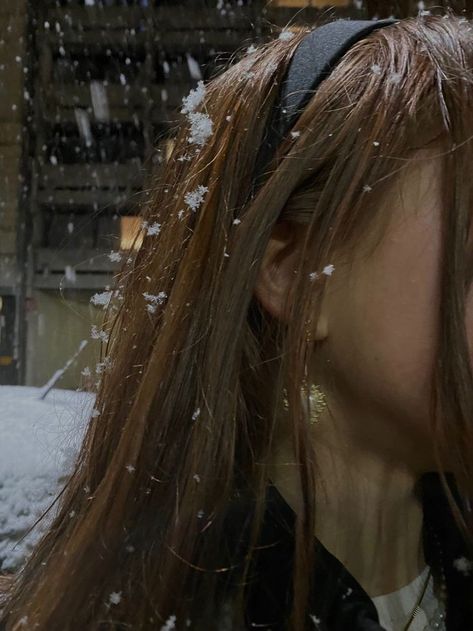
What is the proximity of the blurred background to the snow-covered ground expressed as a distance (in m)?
2.88

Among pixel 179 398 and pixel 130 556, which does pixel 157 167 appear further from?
pixel 130 556

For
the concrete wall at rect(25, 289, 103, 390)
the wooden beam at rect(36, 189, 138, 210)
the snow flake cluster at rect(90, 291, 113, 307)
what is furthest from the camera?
the concrete wall at rect(25, 289, 103, 390)

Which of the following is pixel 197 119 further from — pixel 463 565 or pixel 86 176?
pixel 86 176

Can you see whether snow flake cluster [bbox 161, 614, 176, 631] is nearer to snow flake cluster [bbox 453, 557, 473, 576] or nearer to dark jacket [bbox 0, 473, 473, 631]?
dark jacket [bbox 0, 473, 473, 631]

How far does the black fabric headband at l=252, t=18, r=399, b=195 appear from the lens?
624 millimetres

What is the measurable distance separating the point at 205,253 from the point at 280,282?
0.08 meters

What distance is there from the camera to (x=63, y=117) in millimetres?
4879

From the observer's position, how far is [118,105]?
4.74 m

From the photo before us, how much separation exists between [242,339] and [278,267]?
0.08 m

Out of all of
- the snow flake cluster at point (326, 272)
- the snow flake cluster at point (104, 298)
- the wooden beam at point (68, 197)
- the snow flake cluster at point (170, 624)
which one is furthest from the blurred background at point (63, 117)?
the snow flake cluster at point (170, 624)

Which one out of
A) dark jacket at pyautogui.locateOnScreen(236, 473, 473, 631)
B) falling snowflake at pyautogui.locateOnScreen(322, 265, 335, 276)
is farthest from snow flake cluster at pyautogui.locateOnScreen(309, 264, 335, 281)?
dark jacket at pyautogui.locateOnScreen(236, 473, 473, 631)

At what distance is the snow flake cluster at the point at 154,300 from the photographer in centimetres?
66

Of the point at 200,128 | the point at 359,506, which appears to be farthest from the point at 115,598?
the point at 200,128

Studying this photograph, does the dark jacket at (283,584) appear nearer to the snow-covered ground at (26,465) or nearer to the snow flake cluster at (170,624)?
the snow flake cluster at (170,624)
